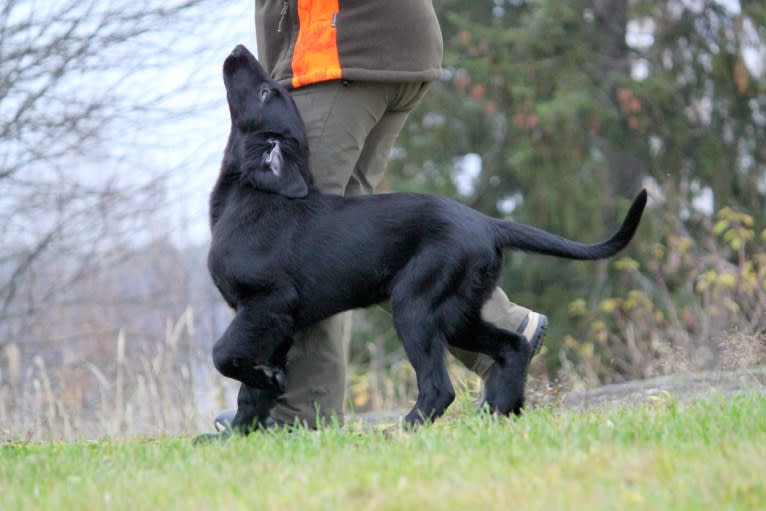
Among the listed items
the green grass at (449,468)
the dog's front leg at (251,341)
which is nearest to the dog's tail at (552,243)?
the green grass at (449,468)

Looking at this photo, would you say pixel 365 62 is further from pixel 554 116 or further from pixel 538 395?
pixel 554 116

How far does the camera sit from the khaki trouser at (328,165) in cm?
414

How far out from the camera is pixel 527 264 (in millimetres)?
12844

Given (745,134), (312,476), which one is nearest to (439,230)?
(312,476)

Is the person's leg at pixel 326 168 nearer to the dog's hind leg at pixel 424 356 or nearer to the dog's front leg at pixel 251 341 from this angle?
the dog's front leg at pixel 251 341

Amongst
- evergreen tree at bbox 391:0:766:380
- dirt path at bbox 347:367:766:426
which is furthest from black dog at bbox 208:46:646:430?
evergreen tree at bbox 391:0:766:380

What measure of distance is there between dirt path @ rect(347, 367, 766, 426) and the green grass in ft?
3.82

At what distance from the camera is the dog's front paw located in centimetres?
403

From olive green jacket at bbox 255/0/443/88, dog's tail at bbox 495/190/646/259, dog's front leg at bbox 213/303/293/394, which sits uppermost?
olive green jacket at bbox 255/0/443/88

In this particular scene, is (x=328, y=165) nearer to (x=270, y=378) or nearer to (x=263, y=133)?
(x=263, y=133)

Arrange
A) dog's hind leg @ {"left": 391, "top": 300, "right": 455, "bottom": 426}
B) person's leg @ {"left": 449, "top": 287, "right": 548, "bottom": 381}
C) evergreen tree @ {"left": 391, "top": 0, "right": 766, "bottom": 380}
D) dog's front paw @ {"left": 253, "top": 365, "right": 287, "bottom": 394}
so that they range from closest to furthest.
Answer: dog's hind leg @ {"left": 391, "top": 300, "right": 455, "bottom": 426}, dog's front paw @ {"left": 253, "top": 365, "right": 287, "bottom": 394}, person's leg @ {"left": 449, "top": 287, "right": 548, "bottom": 381}, evergreen tree @ {"left": 391, "top": 0, "right": 766, "bottom": 380}

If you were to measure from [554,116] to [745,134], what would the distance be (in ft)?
8.58

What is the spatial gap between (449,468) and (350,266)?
126cm

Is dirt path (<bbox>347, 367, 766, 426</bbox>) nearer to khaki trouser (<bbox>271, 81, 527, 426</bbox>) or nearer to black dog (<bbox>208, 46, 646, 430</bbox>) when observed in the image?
khaki trouser (<bbox>271, 81, 527, 426</bbox>)
